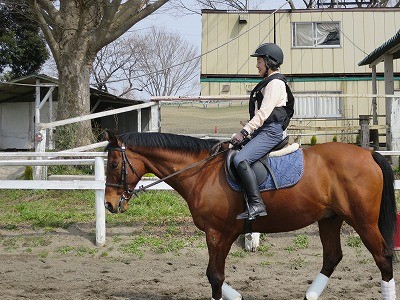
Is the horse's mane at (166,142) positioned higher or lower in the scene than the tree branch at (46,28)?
lower

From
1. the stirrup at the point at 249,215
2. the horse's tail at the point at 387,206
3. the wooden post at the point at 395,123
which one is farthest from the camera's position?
the wooden post at the point at 395,123

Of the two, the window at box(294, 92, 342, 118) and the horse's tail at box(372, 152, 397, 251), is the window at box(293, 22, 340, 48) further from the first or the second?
the horse's tail at box(372, 152, 397, 251)

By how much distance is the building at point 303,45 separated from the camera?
22594 millimetres

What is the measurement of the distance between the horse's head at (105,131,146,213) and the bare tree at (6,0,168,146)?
8407 millimetres

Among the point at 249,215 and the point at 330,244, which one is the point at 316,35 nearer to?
the point at 330,244

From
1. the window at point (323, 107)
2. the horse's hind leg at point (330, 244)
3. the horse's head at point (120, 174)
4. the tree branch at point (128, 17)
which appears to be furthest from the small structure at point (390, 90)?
the horse's head at point (120, 174)

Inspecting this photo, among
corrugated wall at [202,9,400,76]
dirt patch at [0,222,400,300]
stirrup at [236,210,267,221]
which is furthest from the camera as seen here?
corrugated wall at [202,9,400,76]

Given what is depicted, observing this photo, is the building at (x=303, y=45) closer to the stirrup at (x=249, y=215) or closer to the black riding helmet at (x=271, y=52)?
the black riding helmet at (x=271, y=52)

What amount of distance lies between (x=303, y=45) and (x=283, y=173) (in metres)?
18.6

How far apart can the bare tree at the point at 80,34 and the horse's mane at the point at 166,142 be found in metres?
8.36

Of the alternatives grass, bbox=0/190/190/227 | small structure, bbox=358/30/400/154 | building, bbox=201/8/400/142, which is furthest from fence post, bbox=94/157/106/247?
building, bbox=201/8/400/142

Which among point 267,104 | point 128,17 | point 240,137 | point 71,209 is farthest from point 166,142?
point 128,17

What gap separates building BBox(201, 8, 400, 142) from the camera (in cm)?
2259

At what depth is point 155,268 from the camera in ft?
24.8
